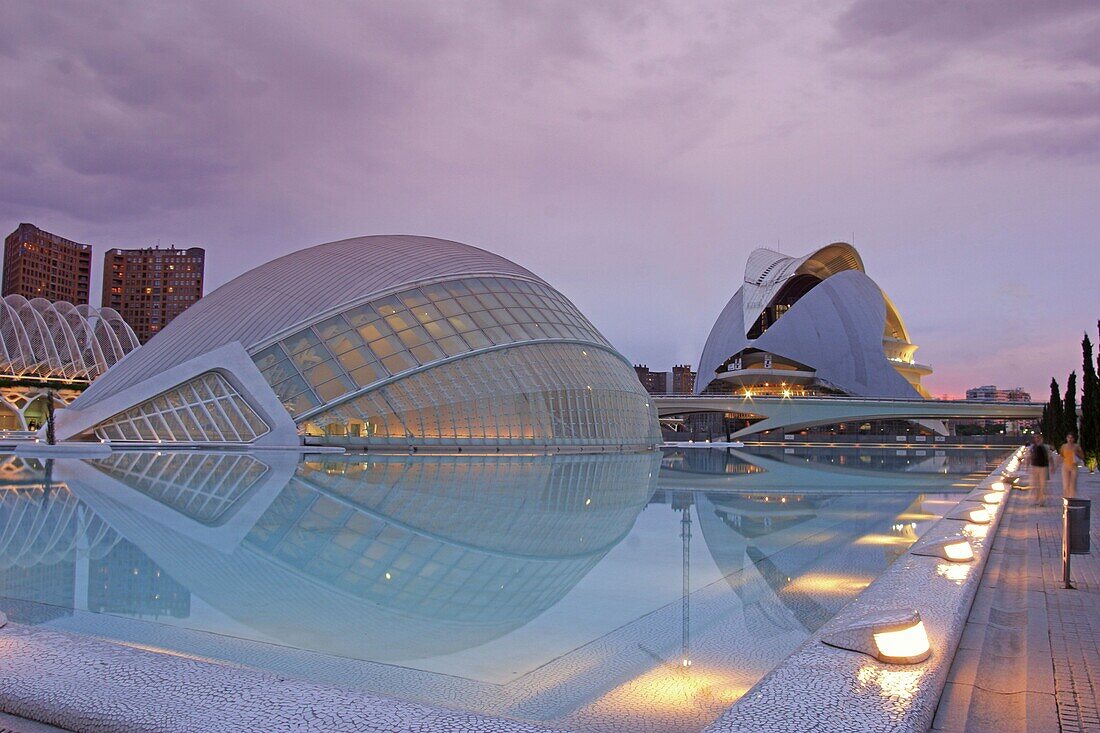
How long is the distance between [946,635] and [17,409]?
78.8 m

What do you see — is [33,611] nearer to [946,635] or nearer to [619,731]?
[619,731]

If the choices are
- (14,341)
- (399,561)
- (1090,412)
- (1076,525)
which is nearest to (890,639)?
(1076,525)

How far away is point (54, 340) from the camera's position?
230 ft

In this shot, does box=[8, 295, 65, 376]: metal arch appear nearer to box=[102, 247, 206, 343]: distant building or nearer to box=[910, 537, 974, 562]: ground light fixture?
box=[910, 537, 974, 562]: ground light fixture

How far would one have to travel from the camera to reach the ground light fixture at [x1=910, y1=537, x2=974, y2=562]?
6.98 meters

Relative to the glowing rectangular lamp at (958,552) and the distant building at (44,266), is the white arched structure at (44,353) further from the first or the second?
the glowing rectangular lamp at (958,552)

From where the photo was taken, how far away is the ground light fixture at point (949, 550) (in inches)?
275

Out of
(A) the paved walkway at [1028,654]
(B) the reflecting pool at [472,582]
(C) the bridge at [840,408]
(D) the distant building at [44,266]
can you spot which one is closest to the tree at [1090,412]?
(B) the reflecting pool at [472,582]

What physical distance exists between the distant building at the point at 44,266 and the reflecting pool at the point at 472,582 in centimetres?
14264

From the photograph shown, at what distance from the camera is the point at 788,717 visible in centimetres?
298

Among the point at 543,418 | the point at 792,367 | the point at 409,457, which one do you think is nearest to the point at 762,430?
the point at 792,367

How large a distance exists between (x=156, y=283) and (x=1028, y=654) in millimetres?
171775

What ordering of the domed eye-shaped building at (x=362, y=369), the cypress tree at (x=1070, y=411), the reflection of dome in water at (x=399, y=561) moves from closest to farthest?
the reflection of dome in water at (x=399, y=561) → the domed eye-shaped building at (x=362, y=369) → the cypress tree at (x=1070, y=411)

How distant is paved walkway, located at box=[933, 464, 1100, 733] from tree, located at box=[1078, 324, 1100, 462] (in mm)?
19845
